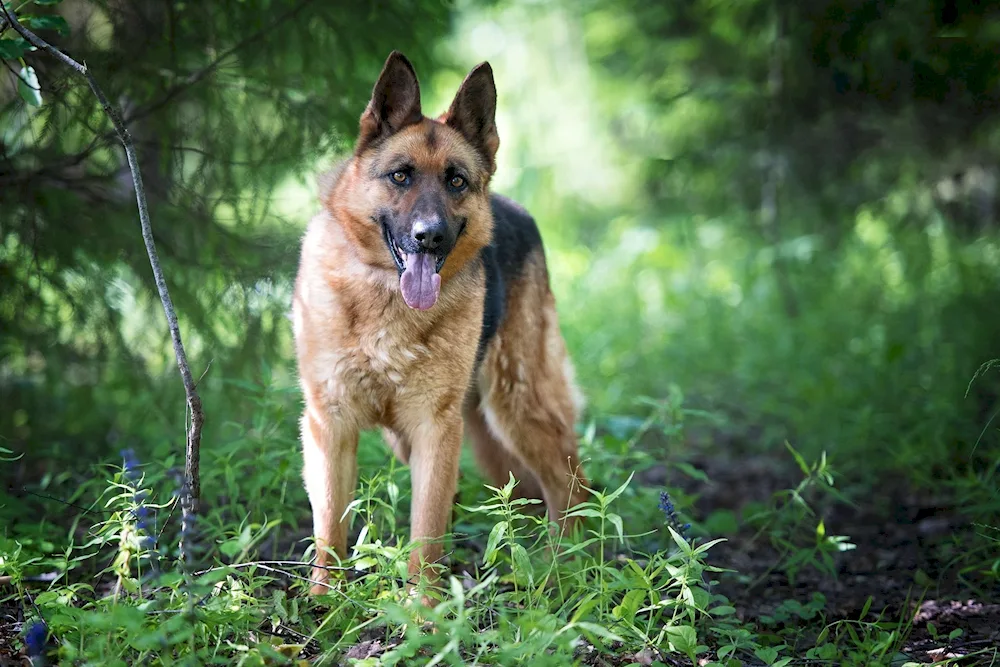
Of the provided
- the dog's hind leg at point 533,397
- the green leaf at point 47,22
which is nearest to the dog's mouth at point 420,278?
Answer: the dog's hind leg at point 533,397

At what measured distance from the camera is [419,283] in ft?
11.6

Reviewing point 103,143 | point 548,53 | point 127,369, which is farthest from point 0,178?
point 548,53

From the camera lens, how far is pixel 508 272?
4.53 meters

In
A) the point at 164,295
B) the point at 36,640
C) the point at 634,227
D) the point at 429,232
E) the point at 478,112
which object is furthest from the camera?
the point at 634,227

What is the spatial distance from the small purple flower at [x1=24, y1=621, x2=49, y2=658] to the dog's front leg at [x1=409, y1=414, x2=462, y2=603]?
1438mm

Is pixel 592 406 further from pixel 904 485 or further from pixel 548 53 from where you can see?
pixel 548 53

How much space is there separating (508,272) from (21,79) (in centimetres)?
228

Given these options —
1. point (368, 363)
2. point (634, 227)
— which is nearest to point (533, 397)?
point (368, 363)

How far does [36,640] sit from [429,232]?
1.90m

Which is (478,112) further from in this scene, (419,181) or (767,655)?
(767,655)

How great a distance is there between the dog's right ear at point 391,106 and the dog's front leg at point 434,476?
1257 millimetres

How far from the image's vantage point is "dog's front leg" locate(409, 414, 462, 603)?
366 cm

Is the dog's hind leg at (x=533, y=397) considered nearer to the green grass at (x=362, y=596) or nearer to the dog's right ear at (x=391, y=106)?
the green grass at (x=362, y=596)

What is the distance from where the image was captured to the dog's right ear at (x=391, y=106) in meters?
3.80
